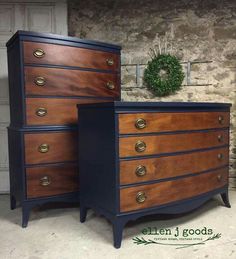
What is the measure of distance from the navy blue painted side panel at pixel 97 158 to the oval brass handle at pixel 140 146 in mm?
159

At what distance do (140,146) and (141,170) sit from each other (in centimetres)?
16

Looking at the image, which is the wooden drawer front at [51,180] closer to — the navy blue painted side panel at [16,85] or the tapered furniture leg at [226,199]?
the navy blue painted side panel at [16,85]

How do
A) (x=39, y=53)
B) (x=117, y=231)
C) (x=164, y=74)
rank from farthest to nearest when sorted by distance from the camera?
1. (x=164, y=74)
2. (x=39, y=53)
3. (x=117, y=231)

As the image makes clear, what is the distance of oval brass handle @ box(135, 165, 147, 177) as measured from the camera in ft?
5.48

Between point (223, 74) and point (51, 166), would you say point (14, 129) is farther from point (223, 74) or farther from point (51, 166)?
point (223, 74)

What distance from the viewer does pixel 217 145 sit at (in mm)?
2125

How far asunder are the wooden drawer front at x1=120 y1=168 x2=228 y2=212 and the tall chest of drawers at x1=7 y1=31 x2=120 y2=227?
2.26 feet

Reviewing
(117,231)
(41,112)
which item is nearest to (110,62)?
(41,112)

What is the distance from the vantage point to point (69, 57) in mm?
2082

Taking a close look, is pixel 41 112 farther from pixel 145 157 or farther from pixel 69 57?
pixel 145 157

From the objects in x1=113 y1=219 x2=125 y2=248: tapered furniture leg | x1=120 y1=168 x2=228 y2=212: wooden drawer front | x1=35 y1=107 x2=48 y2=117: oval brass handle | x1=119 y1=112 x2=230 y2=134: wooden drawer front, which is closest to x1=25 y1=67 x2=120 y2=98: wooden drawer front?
x1=35 y1=107 x2=48 y2=117: oval brass handle

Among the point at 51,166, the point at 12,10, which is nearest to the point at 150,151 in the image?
the point at 51,166

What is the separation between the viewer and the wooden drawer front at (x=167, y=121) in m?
1.61

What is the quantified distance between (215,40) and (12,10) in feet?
7.04
